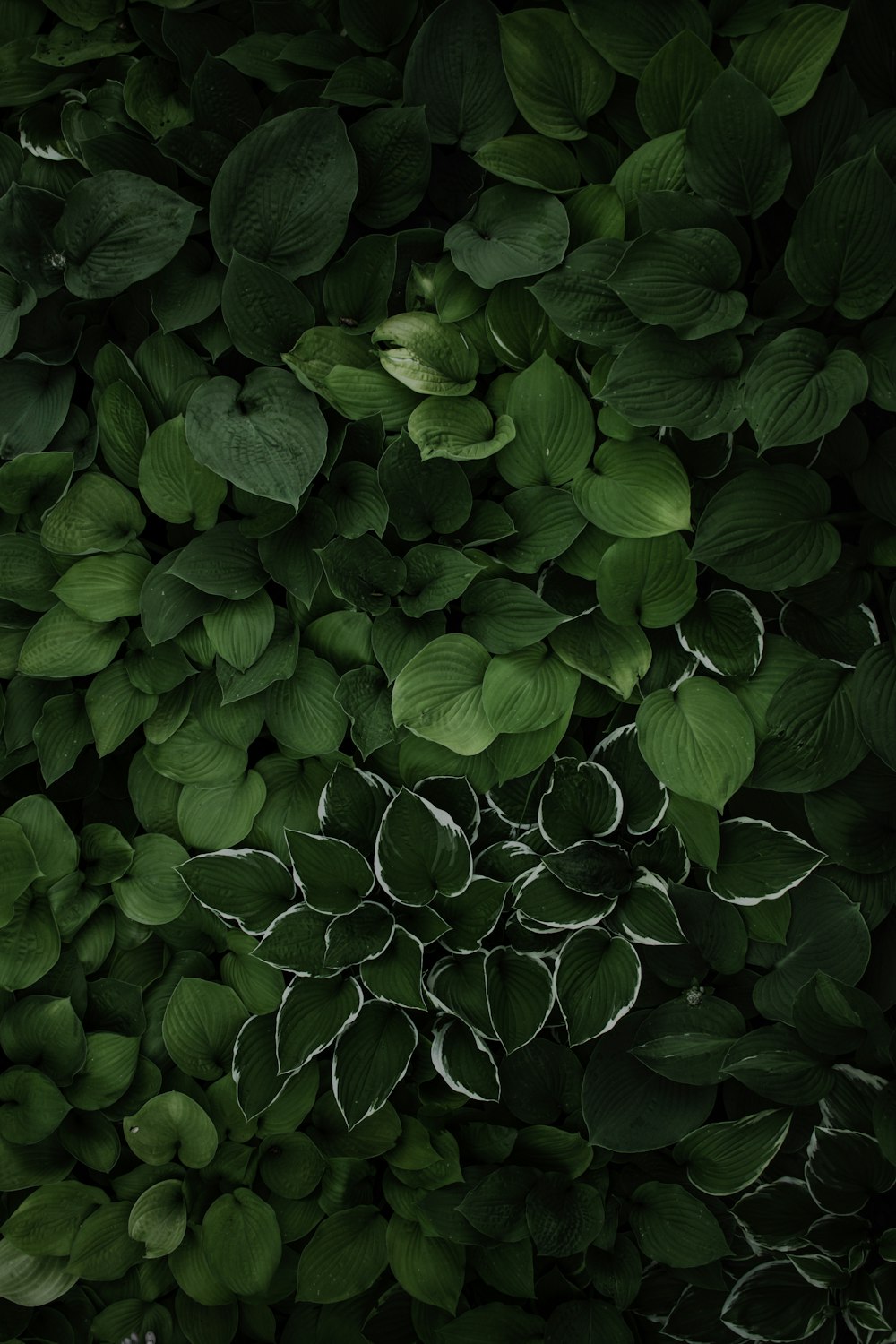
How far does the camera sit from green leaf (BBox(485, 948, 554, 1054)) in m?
1.32

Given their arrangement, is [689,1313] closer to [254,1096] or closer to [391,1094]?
[391,1094]

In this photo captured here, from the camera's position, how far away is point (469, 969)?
1.35 metres

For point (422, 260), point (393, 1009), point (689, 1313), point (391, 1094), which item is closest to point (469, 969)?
point (393, 1009)

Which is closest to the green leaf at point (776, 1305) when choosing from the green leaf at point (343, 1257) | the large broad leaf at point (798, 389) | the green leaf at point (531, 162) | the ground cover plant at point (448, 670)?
the ground cover plant at point (448, 670)

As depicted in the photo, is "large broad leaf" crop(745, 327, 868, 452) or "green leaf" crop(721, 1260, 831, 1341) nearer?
"large broad leaf" crop(745, 327, 868, 452)

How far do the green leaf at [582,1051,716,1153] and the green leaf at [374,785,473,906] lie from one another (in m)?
0.34

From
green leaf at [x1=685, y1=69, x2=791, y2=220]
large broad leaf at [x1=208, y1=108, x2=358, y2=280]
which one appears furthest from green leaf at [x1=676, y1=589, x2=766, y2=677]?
large broad leaf at [x1=208, y1=108, x2=358, y2=280]

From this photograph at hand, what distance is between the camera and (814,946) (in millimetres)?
1279

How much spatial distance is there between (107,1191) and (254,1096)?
359 mm

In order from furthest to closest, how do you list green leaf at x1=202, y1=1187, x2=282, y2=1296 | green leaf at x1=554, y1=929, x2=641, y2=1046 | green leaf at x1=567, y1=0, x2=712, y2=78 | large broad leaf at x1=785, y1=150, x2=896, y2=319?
1. green leaf at x1=202, y1=1187, x2=282, y2=1296
2. green leaf at x1=554, y1=929, x2=641, y2=1046
3. green leaf at x1=567, y1=0, x2=712, y2=78
4. large broad leaf at x1=785, y1=150, x2=896, y2=319

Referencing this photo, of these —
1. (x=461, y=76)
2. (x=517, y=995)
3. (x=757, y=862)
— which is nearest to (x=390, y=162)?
(x=461, y=76)

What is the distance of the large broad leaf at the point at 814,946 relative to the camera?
1266 mm

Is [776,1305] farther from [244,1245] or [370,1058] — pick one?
[244,1245]

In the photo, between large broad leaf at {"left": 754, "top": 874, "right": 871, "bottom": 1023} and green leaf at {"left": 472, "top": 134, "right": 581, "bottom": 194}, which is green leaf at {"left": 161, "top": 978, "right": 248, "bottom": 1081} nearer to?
large broad leaf at {"left": 754, "top": 874, "right": 871, "bottom": 1023}
